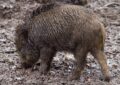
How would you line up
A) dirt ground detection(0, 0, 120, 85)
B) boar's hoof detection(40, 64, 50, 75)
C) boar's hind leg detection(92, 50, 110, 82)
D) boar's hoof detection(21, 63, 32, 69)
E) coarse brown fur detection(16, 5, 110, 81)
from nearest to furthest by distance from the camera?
1. coarse brown fur detection(16, 5, 110, 81)
2. boar's hind leg detection(92, 50, 110, 82)
3. dirt ground detection(0, 0, 120, 85)
4. boar's hoof detection(40, 64, 50, 75)
5. boar's hoof detection(21, 63, 32, 69)

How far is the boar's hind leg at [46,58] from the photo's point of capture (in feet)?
23.2

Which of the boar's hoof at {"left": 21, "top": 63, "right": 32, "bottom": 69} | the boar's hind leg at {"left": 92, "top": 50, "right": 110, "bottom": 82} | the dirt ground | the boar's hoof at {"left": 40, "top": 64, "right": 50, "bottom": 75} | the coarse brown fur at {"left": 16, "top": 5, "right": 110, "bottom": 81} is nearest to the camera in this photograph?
the coarse brown fur at {"left": 16, "top": 5, "right": 110, "bottom": 81}

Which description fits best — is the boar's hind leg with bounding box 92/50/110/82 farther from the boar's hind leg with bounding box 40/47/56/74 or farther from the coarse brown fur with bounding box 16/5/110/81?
the boar's hind leg with bounding box 40/47/56/74

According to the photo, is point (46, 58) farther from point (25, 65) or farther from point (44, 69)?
point (25, 65)

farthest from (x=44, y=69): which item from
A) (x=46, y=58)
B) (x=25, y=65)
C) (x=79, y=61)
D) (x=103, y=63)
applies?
(x=103, y=63)

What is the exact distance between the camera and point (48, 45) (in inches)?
277

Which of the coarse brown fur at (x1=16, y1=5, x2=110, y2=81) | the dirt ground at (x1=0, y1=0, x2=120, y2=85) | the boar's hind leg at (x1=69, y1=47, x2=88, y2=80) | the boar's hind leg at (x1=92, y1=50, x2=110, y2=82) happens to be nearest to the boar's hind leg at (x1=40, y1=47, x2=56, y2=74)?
the coarse brown fur at (x1=16, y1=5, x2=110, y2=81)

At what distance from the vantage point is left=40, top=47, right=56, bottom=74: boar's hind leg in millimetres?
7066

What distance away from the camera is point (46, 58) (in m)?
7.16

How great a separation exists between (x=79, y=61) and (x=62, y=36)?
501 mm

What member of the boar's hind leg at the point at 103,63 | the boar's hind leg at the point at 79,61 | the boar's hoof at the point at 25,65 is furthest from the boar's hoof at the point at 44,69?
the boar's hind leg at the point at 103,63

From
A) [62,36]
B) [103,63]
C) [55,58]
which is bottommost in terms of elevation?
[55,58]

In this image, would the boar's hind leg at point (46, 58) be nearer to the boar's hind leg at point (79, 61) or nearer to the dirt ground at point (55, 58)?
the dirt ground at point (55, 58)

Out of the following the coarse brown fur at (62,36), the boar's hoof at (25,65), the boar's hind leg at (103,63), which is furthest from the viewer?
the boar's hoof at (25,65)
